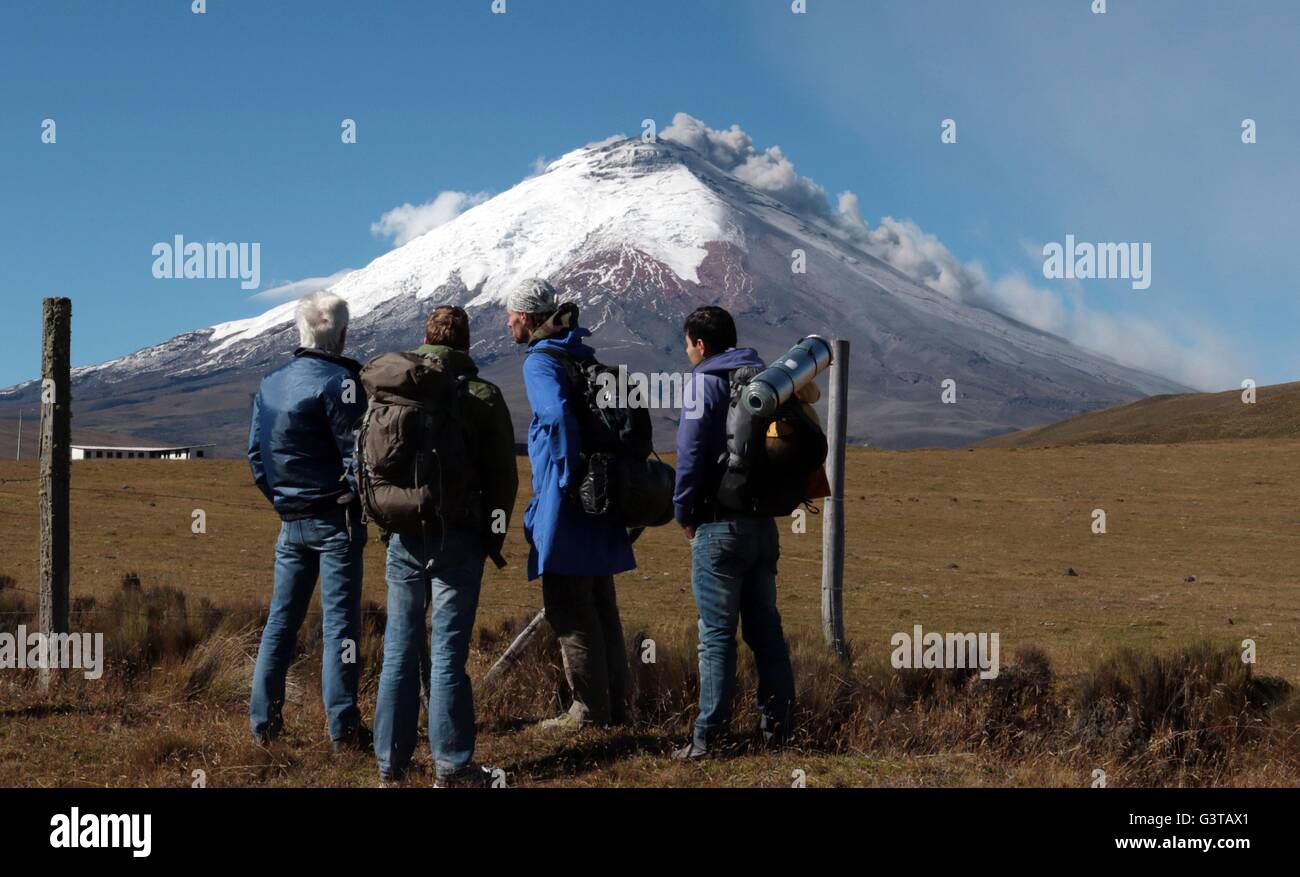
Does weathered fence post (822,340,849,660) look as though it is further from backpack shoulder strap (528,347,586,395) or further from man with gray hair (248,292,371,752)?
man with gray hair (248,292,371,752)

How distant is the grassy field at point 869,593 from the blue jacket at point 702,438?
1307 millimetres

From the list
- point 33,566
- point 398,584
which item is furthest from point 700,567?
point 33,566

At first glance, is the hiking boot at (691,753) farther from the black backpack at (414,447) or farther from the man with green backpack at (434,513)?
the black backpack at (414,447)

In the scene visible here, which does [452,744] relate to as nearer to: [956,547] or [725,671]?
[725,671]

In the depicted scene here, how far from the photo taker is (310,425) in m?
6.79

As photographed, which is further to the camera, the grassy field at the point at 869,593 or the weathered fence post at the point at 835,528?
the weathered fence post at the point at 835,528

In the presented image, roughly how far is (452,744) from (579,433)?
1615 mm

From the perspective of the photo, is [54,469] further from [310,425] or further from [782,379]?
[782,379]

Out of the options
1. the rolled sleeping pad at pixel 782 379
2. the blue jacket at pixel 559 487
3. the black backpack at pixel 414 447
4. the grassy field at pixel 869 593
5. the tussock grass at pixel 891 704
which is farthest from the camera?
the tussock grass at pixel 891 704

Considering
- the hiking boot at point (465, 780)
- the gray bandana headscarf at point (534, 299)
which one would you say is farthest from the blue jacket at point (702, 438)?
the hiking boot at point (465, 780)

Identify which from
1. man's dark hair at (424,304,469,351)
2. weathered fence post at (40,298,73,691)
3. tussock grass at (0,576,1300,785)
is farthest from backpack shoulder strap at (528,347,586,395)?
weathered fence post at (40,298,73,691)

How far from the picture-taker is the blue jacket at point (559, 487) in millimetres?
6656

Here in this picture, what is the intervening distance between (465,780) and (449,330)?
212cm

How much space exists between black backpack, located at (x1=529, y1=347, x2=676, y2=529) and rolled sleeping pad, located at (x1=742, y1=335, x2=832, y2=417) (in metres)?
0.56
